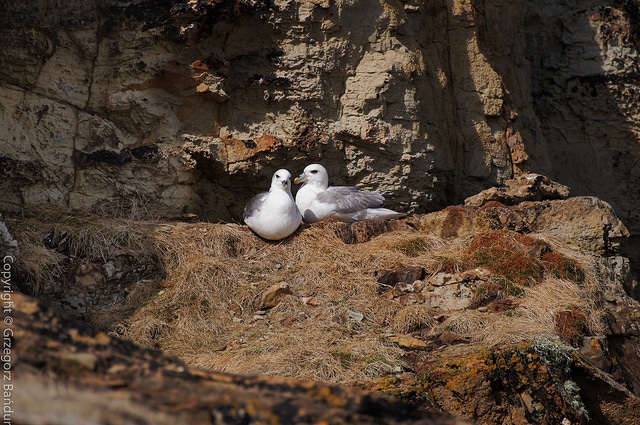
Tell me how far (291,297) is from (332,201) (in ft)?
6.22

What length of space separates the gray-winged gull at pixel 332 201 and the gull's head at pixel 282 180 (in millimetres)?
322

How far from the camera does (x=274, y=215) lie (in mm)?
7219

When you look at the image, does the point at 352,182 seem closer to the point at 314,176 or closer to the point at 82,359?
the point at 314,176

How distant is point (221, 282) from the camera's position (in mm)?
6383

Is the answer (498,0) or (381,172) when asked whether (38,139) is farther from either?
(498,0)

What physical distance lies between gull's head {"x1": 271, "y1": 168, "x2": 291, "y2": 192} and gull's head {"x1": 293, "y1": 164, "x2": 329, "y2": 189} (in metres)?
0.31

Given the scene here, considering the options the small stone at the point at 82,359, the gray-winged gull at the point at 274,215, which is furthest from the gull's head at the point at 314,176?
the small stone at the point at 82,359

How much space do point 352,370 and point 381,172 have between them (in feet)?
13.0

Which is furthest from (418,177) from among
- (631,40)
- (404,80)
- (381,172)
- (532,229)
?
(631,40)

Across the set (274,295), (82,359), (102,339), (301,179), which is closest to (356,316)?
(274,295)

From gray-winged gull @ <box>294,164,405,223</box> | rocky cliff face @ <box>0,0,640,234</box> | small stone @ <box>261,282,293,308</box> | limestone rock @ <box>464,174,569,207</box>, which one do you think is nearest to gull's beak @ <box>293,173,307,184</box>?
gray-winged gull @ <box>294,164,405,223</box>

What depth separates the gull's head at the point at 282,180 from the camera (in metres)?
7.57

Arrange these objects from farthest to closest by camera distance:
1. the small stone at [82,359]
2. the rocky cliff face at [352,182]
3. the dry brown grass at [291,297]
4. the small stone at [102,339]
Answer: the rocky cliff face at [352,182] < the dry brown grass at [291,297] < the small stone at [102,339] < the small stone at [82,359]

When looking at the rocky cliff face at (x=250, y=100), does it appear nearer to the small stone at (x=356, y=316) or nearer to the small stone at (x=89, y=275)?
the small stone at (x=89, y=275)
